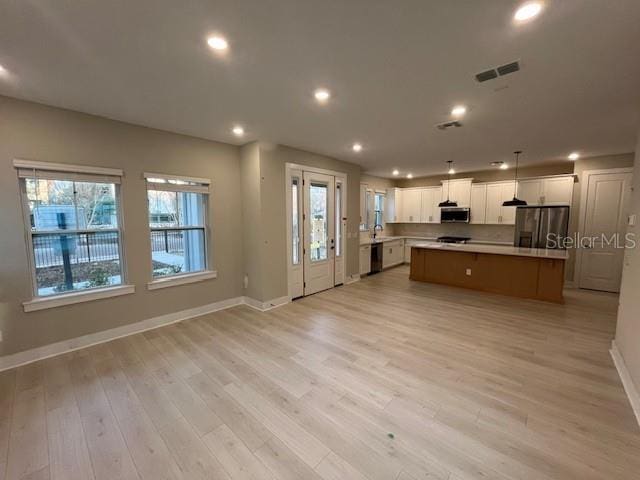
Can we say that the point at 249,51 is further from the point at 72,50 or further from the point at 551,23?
the point at 551,23

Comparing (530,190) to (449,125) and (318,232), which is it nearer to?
(449,125)

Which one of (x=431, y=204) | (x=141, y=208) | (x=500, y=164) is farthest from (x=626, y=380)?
(x=431, y=204)

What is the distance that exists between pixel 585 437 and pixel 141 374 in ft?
12.1

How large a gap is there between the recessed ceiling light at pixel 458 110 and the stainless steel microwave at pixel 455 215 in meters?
4.73

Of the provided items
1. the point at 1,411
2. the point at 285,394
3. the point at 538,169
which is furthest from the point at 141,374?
the point at 538,169

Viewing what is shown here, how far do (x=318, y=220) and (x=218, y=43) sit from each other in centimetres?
368

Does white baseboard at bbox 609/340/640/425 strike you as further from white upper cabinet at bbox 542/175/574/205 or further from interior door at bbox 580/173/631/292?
white upper cabinet at bbox 542/175/574/205

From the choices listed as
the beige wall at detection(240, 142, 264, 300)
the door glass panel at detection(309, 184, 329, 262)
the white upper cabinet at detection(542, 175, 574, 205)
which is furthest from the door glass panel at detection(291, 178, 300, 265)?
the white upper cabinet at detection(542, 175, 574, 205)

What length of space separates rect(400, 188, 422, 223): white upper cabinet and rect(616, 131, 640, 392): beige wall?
215 inches

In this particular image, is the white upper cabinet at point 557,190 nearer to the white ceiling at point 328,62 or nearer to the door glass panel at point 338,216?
the white ceiling at point 328,62

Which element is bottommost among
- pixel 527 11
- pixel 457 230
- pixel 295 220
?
pixel 457 230

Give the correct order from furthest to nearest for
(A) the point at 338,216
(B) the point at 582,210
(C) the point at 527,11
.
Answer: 1. (A) the point at 338,216
2. (B) the point at 582,210
3. (C) the point at 527,11

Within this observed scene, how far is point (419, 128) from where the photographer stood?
12.1ft

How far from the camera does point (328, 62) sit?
2092 mm
